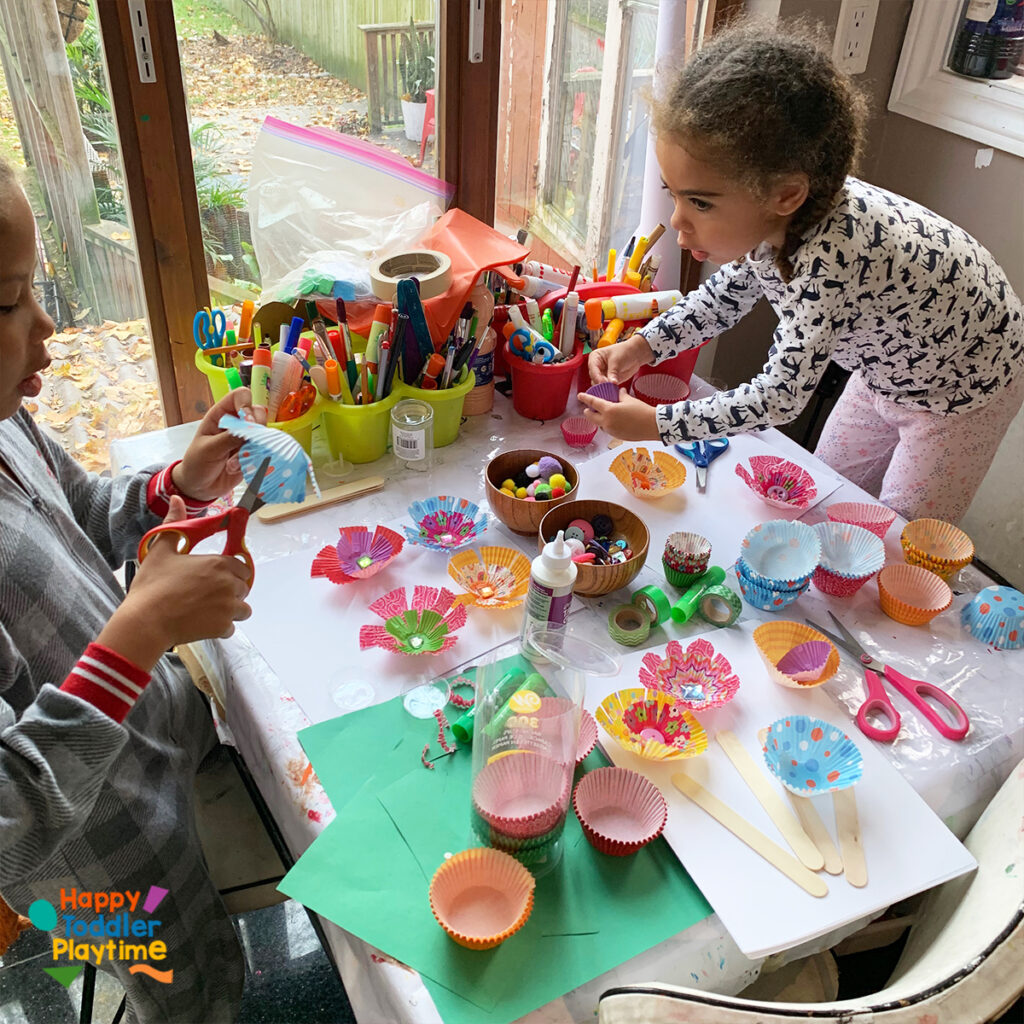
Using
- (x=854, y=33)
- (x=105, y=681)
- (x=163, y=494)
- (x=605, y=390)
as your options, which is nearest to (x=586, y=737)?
(x=105, y=681)

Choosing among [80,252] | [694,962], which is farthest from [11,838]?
[80,252]

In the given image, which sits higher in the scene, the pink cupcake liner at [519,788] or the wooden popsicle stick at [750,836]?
the pink cupcake liner at [519,788]

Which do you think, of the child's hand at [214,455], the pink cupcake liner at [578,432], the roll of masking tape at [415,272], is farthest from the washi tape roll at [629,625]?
the roll of masking tape at [415,272]

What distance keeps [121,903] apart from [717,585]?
66 cm

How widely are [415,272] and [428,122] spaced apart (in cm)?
40

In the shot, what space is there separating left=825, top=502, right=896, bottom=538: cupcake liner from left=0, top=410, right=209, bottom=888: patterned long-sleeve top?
29.7 inches

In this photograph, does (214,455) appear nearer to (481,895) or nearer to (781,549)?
(481,895)

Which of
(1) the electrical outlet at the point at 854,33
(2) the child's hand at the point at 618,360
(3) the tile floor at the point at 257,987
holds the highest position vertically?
(1) the electrical outlet at the point at 854,33

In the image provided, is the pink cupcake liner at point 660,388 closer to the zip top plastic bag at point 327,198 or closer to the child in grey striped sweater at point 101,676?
the zip top plastic bag at point 327,198

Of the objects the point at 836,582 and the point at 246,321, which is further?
the point at 246,321

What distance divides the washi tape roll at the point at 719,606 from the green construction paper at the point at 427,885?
0.28 metres

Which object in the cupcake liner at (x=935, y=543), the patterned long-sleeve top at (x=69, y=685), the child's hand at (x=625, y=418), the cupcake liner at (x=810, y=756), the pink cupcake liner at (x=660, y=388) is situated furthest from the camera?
the pink cupcake liner at (x=660, y=388)

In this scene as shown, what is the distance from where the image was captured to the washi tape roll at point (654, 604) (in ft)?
3.05

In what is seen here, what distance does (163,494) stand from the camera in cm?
92
